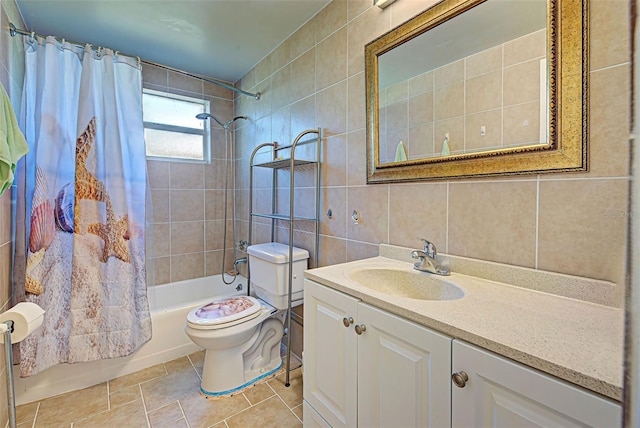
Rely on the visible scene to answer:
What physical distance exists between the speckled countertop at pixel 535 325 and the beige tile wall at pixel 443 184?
6.0 inches

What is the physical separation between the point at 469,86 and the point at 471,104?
0.26 ft

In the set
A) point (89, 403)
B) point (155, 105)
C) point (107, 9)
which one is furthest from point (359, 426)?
point (155, 105)

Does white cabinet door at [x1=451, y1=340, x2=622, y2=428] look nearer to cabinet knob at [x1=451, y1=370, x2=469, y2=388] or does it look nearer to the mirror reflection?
cabinet knob at [x1=451, y1=370, x2=469, y2=388]

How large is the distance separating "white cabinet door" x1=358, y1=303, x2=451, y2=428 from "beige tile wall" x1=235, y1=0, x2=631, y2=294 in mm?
479

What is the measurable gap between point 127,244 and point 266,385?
1.27m

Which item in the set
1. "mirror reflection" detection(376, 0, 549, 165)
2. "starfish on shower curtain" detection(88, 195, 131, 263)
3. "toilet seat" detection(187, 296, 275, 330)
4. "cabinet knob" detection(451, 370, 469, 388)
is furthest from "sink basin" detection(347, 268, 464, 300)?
"starfish on shower curtain" detection(88, 195, 131, 263)

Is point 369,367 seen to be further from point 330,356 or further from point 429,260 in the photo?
point 429,260

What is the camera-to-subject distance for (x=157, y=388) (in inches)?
71.0

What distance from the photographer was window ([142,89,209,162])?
259cm

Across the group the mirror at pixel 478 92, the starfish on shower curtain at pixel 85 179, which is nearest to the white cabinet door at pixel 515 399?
the mirror at pixel 478 92

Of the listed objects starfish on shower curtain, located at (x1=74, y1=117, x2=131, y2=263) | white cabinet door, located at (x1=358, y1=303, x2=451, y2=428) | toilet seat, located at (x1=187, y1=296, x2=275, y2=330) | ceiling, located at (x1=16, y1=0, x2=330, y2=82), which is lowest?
toilet seat, located at (x1=187, y1=296, x2=275, y2=330)

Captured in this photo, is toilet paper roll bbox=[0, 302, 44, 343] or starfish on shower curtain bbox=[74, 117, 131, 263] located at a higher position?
starfish on shower curtain bbox=[74, 117, 131, 263]

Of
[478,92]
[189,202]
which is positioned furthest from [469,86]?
[189,202]

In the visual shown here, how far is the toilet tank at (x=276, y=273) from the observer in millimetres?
1859
